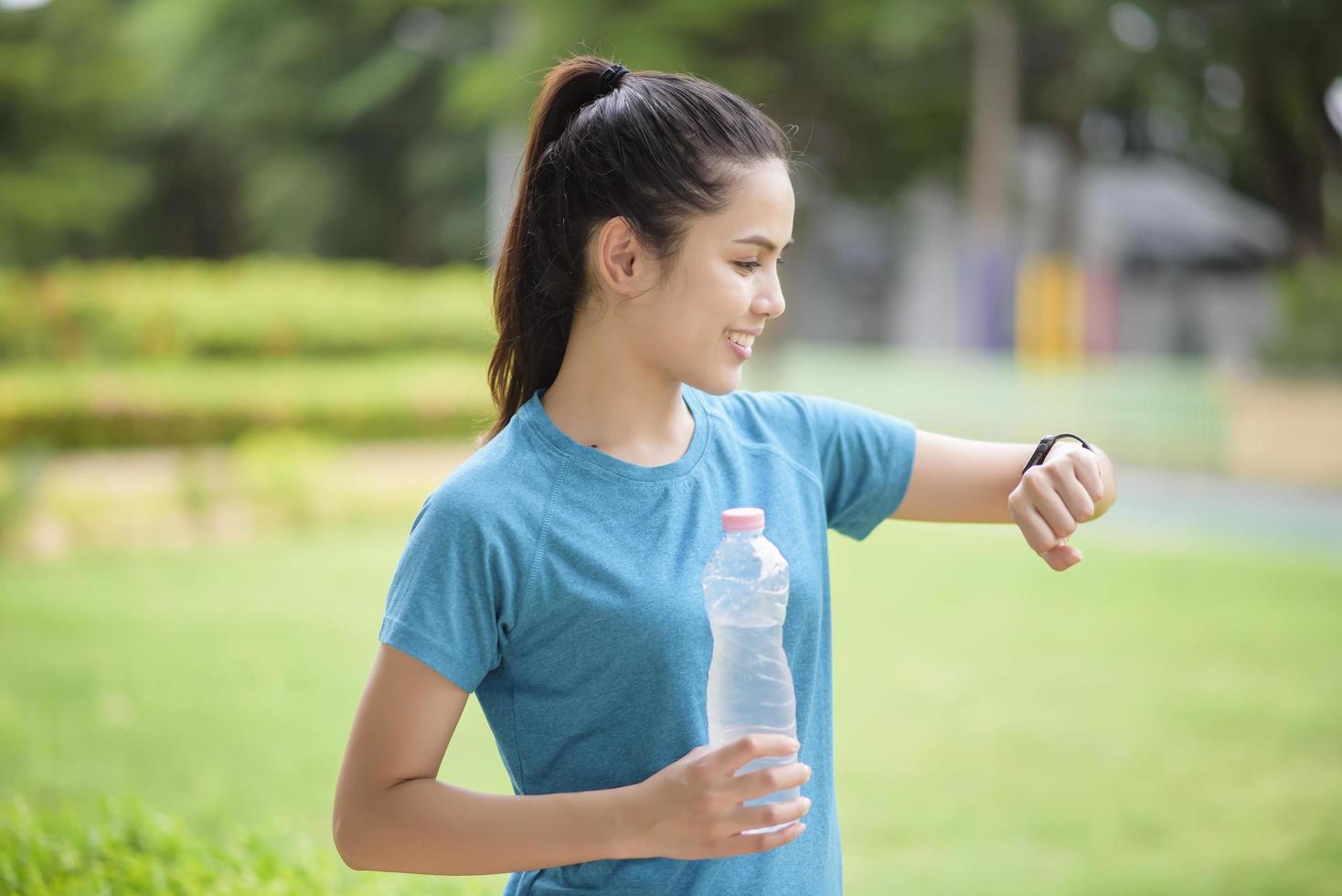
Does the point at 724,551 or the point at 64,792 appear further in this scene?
the point at 64,792

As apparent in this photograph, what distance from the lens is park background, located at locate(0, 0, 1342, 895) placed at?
17.3ft

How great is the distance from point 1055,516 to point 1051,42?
1899 cm

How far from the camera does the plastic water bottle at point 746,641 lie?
1584mm

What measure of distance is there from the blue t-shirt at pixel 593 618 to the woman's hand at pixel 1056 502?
28cm

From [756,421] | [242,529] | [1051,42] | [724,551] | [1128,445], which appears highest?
[1051,42]

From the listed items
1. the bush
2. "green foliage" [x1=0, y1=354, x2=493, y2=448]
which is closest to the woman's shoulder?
the bush

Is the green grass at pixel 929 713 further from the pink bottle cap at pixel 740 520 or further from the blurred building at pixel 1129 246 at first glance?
the blurred building at pixel 1129 246

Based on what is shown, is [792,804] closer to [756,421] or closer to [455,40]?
[756,421]

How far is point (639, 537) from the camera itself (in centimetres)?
161

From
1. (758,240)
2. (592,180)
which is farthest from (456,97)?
(758,240)

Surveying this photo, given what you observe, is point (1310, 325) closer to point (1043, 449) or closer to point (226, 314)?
point (226, 314)

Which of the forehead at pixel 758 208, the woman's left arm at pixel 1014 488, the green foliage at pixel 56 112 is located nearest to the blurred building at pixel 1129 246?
the green foliage at pixel 56 112

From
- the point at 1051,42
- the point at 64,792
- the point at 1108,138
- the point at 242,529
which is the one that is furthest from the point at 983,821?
the point at 1108,138

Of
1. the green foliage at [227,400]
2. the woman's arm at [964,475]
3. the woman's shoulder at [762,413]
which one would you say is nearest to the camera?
the woman's shoulder at [762,413]
